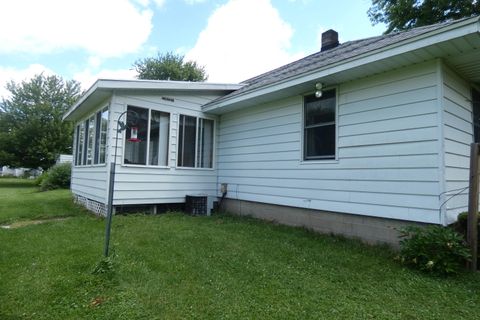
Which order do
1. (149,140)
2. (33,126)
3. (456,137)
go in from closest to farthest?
1. (456,137)
2. (149,140)
3. (33,126)

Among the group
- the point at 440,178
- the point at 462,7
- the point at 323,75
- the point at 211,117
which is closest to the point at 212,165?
the point at 211,117

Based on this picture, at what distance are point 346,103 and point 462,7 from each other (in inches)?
469

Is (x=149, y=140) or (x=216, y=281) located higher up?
(x=149, y=140)

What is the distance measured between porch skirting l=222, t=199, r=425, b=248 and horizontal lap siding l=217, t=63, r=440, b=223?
0.12 meters

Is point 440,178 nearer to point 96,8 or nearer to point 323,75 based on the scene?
point 323,75

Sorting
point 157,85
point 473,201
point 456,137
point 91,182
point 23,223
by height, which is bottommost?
point 23,223

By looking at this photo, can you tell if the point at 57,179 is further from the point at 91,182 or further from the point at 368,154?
the point at 368,154

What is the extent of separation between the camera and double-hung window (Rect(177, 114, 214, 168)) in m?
7.76

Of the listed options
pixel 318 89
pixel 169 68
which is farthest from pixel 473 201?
pixel 169 68

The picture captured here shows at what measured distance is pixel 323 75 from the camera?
520cm

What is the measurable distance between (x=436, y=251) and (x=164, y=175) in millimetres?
5689

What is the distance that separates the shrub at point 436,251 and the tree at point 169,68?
25.9 m

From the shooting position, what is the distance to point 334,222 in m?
5.37

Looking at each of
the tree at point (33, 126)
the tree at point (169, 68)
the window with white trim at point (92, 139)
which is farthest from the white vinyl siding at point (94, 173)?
the tree at point (169, 68)
